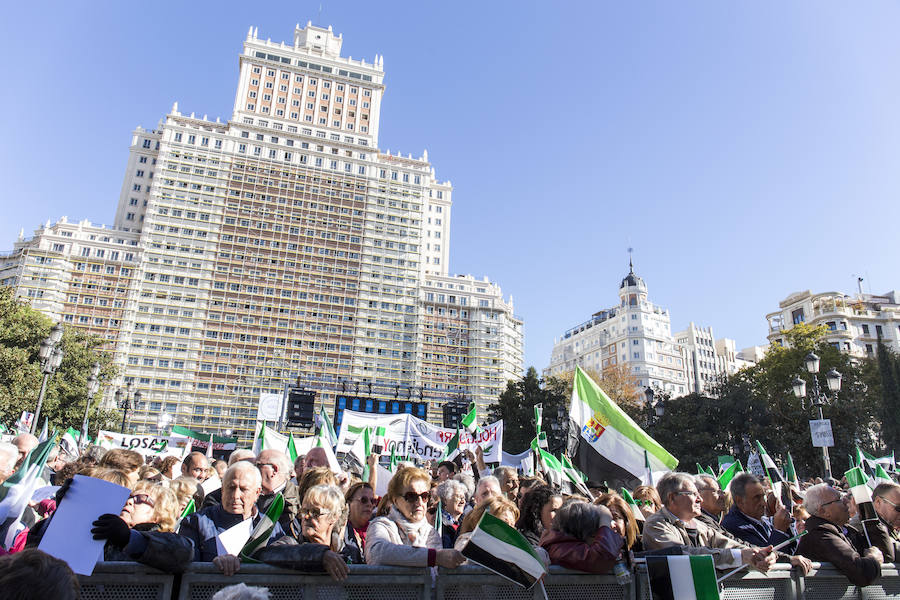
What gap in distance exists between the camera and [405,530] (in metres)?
4.00

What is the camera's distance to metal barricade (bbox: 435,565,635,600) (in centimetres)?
345

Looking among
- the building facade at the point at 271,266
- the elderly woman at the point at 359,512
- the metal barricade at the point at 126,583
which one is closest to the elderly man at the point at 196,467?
the elderly woman at the point at 359,512

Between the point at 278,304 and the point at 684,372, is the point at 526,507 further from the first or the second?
the point at 684,372

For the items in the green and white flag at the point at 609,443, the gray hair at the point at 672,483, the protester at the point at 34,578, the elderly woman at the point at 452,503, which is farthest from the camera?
the green and white flag at the point at 609,443

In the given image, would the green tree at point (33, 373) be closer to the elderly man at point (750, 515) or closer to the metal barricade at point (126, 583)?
the metal barricade at point (126, 583)

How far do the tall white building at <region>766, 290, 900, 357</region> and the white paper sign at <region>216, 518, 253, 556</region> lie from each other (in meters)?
76.4

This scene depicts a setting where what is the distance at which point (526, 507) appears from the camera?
4812 mm

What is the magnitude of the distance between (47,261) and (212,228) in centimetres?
1821

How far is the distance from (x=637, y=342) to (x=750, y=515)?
101256 mm

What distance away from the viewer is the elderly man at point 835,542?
4.26 m

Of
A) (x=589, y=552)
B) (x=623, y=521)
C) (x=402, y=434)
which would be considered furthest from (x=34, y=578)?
(x=402, y=434)

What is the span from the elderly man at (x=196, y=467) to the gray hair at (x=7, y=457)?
255 cm

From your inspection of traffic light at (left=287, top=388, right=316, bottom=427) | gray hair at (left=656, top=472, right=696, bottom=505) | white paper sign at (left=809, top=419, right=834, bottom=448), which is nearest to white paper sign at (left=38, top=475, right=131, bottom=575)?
gray hair at (left=656, top=472, right=696, bottom=505)

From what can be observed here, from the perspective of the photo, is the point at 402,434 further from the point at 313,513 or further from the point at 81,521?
the point at 81,521
